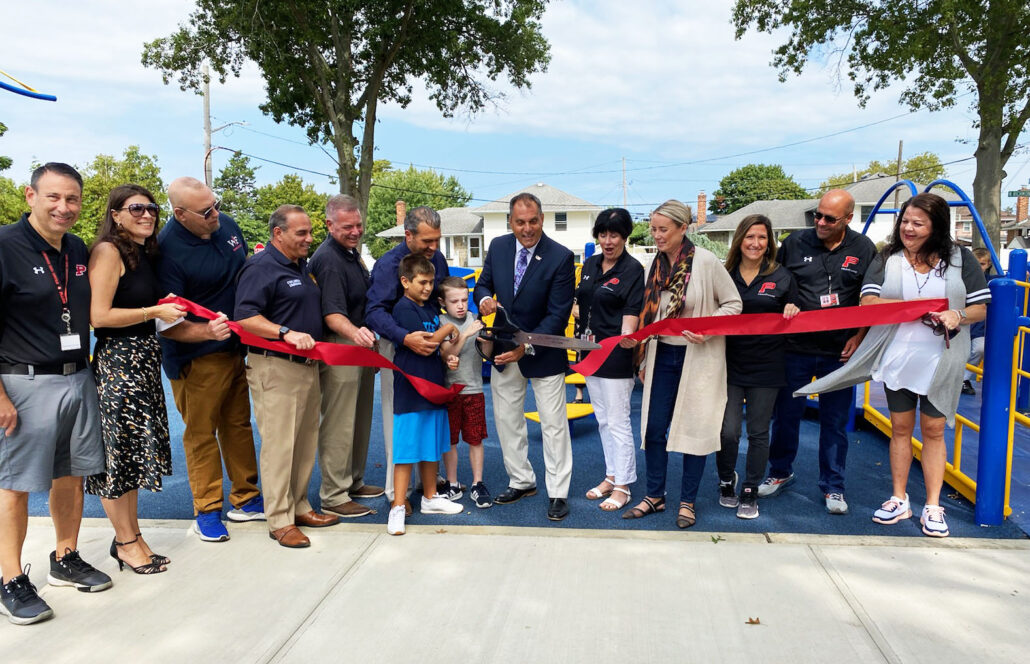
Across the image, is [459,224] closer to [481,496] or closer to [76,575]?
[481,496]

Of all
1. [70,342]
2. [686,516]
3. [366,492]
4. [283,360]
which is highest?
[70,342]

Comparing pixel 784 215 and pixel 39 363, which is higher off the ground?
pixel 784 215

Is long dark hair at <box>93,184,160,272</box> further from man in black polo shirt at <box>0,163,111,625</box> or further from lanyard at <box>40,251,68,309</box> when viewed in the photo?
lanyard at <box>40,251,68,309</box>

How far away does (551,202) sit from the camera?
48.9 meters

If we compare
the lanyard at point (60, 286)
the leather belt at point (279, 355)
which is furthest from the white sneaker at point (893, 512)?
the lanyard at point (60, 286)

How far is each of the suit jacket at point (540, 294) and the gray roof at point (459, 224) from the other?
51183 mm

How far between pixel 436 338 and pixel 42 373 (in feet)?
6.53

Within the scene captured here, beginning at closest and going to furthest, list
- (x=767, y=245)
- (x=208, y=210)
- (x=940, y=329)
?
1. (x=940, y=329)
2. (x=208, y=210)
3. (x=767, y=245)

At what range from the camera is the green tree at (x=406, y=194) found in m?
71.2

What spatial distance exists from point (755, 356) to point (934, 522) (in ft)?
4.36

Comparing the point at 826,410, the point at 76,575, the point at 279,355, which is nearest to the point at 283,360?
the point at 279,355

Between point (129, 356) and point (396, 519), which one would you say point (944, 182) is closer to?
point (396, 519)

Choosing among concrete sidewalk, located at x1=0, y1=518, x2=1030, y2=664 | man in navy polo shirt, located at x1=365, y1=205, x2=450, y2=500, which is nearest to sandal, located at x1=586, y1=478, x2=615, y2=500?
concrete sidewalk, located at x1=0, y1=518, x2=1030, y2=664

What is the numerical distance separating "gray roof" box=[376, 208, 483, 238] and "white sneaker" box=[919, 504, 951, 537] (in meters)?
52.2
